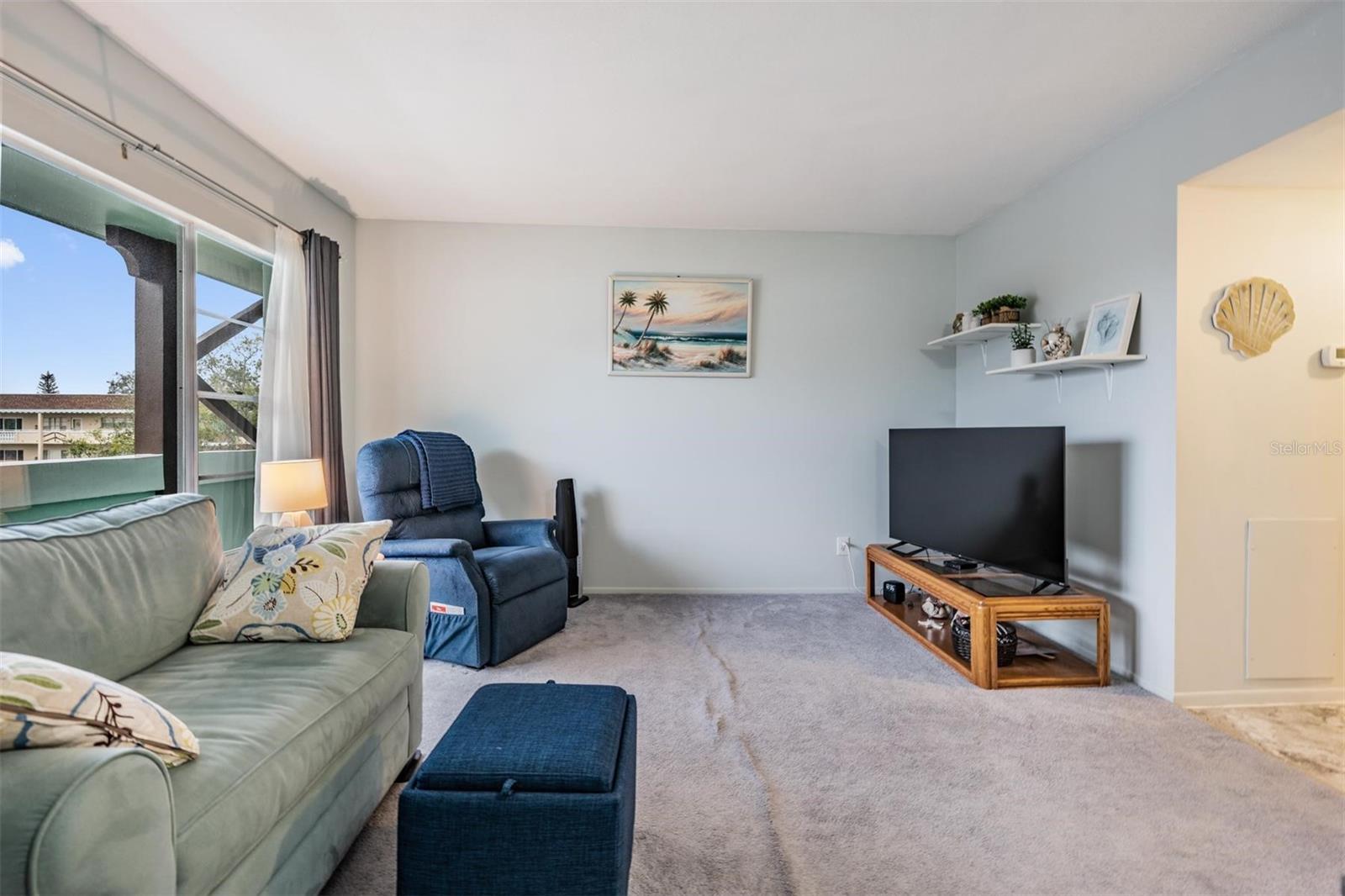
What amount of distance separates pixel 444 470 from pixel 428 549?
2.41 feet

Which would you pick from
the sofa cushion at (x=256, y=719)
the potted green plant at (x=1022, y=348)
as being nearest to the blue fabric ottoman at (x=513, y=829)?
the sofa cushion at (x=256, y=719)

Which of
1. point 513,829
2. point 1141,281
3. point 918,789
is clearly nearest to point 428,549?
point 513,829

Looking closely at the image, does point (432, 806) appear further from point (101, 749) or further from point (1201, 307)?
point (1201, 307)

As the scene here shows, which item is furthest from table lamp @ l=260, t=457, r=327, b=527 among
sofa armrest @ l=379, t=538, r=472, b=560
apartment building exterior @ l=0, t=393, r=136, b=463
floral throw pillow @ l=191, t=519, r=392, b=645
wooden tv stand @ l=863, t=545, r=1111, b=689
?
wooden tv stand @ l=863, t=545, r=1111, b=689

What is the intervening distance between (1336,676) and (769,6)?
3.48 meters

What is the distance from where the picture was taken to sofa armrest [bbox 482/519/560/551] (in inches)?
137

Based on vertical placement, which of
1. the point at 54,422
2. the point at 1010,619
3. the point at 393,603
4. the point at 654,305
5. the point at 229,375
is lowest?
the point at 1010,619

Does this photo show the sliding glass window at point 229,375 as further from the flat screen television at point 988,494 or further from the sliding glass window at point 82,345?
the flat screen television at point 988,494

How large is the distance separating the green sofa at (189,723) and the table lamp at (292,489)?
881 millimetres

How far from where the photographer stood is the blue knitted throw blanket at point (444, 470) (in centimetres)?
331

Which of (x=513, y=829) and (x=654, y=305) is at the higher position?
(x=654, y=305)

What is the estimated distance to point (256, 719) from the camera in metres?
1.26

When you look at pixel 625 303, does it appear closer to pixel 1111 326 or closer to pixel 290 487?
pixel 290 487

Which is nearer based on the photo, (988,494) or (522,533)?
(988,494)
